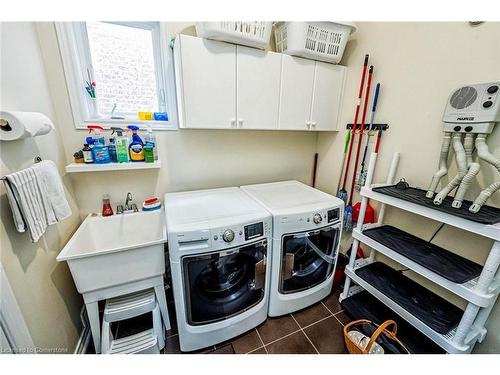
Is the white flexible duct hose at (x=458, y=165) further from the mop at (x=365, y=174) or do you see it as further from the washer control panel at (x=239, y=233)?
the washer control panel at (x=239, y=233)

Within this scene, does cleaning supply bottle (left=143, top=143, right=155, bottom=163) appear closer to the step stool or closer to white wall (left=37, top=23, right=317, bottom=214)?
white wall (left=37, top=23, right=317, bottom=214)


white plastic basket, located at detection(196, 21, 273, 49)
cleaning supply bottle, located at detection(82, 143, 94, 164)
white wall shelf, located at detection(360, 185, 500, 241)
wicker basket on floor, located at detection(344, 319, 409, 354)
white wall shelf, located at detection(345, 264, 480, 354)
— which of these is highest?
white plastic basket, located at detection(196, 21, 273, 49)

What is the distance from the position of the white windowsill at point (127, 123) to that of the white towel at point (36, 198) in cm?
55

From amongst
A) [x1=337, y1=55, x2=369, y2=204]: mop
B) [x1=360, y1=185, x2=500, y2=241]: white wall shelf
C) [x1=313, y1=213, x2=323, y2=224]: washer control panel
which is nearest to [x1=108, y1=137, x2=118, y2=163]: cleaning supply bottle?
[x1=313, y1=213, x2=323, y2=224]: washer control panel

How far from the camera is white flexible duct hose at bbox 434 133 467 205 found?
109cm

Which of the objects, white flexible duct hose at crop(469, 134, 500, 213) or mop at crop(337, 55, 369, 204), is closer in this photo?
white flexible duct hose at crop(469, 134, 500, 213)

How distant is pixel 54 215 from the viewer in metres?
1.02

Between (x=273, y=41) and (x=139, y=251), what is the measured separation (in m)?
1.92

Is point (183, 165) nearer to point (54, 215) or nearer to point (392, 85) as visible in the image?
Result: point (54, 215)

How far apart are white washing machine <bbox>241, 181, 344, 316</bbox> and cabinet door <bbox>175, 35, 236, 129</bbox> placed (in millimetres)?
690

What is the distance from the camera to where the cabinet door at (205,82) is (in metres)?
1.32

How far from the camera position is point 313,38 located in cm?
151

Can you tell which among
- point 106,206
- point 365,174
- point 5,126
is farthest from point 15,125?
point 365,174
